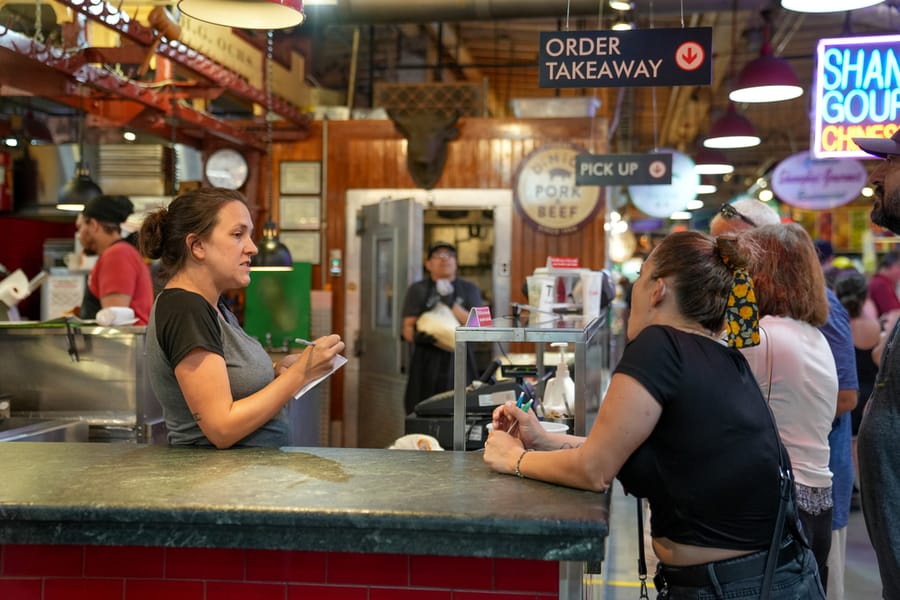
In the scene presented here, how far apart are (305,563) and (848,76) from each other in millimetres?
4896

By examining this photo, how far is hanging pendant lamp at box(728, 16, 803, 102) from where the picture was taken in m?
6.11

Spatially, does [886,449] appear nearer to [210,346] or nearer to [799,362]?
[799,362]

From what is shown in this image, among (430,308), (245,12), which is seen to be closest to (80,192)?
(430,308)

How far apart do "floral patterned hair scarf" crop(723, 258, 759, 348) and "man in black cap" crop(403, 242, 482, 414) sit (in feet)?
14.7

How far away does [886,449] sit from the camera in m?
2.21

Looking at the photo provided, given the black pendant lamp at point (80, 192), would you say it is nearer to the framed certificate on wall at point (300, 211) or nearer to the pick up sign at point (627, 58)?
the framed certificate on wall at point (300, 211)

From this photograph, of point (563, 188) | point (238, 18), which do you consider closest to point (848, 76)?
point (563, 188)

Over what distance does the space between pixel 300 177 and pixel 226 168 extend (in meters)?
0.71

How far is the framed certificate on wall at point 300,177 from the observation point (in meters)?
8.65

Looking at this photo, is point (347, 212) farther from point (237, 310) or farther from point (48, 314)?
point (48, 314)

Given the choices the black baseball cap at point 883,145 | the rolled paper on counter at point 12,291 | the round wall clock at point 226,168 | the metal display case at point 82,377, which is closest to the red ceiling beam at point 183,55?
the round wall clock at point 226,168

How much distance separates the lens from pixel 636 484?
6.72 feet

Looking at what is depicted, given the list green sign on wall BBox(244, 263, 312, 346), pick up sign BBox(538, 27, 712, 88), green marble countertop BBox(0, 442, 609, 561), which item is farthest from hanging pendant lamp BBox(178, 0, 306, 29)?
green sign on wall BBox(244, 263, 312, 346)

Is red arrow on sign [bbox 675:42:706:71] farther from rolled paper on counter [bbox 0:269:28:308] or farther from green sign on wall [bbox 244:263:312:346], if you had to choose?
green sign on wall [bbox 244:263:312:346]
